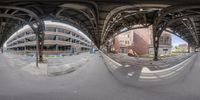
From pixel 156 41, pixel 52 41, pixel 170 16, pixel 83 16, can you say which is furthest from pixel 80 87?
pixel 170 16

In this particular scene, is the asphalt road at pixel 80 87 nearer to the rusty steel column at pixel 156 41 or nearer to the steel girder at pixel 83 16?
the steel girder at pixel 83 16

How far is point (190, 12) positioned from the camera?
3.86 ft

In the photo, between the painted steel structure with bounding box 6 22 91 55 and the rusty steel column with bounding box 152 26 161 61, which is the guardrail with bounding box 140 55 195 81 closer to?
the rusty steel column with bounding box 152 26 161 61

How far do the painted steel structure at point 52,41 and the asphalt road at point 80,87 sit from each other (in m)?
0.19

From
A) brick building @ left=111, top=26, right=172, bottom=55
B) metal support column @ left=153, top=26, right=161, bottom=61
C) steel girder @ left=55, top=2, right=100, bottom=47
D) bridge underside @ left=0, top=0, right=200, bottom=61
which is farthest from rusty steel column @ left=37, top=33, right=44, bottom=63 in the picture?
metal support column @ left=153, top=26, right=161, bottom=61

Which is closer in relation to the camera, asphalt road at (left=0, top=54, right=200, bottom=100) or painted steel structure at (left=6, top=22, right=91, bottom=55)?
painted steel structure at (left=6, top=22, right=91, bottom=55)

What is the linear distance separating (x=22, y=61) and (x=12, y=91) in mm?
370

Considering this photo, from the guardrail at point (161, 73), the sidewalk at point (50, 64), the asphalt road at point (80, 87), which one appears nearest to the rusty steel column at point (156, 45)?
the guardrail at point (161, 73)

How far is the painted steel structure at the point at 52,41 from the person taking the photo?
114 cm

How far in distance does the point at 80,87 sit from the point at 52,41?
0.46 meters

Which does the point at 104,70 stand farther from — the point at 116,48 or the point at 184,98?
the point at 184,98

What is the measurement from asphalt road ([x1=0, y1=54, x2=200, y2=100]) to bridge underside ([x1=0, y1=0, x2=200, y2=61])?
228 millimetres

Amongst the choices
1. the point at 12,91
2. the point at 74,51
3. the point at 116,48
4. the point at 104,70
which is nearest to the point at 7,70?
the point at 12,91

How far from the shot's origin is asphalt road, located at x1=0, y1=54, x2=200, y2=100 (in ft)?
4.30
